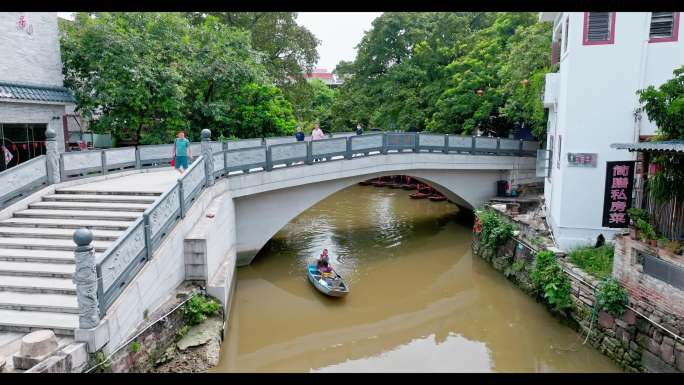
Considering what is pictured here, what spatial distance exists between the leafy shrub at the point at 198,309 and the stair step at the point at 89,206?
2.74m

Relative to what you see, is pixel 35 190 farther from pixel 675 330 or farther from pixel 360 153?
pixel 675 330

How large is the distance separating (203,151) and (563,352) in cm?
964

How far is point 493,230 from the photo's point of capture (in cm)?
1584

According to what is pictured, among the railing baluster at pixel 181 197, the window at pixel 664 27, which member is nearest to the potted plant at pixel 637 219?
the window at pixel 664 27

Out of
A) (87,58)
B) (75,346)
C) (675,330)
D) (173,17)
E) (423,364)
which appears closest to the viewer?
(75,346)

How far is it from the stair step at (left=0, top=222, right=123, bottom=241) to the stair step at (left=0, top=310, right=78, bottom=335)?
2252mm

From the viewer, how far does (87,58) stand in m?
16.0

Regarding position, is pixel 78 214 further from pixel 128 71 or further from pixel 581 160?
pixel 581 160

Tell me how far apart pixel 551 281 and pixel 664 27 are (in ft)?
22.6

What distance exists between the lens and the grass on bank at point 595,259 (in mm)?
11363

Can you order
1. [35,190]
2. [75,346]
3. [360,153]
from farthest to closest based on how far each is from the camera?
1. [360,153]
2. [35,190]
3. [75,346]

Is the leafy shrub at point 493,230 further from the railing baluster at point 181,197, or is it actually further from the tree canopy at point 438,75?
the railing baluster at point 181,197

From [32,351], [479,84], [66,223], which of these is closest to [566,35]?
[479,84]
